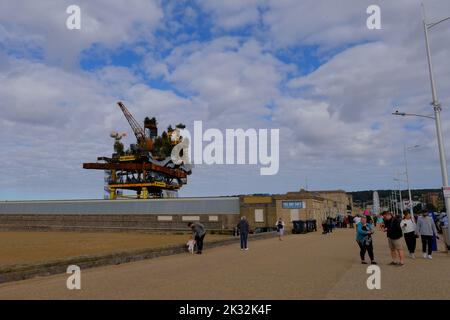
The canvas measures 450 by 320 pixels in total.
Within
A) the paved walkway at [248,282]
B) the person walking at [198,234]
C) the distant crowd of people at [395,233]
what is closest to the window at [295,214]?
the person walking at [198,234]

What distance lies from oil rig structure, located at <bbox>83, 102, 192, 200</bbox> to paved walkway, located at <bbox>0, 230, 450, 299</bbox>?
263 ft

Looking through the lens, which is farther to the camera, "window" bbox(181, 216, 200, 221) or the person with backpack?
"window" bbox(181, 216, 200, 221)

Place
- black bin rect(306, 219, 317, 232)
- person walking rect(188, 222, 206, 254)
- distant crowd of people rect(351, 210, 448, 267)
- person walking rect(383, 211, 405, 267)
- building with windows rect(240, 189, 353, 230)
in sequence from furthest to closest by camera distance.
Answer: building with windows rect(240, 189, 353, 230)
black bin rect(306, 219, 317, 232)
person walking rect(188, 222, 206, 254)
distant crowd of people rect(351, 210, 448, 267)
person walking rect(383, 211, 405, 267)

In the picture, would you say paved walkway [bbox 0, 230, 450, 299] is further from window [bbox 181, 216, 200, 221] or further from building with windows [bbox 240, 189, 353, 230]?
window [bbox 181, 216, 200, 221]

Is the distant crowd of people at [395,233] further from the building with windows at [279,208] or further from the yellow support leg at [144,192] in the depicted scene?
the yellow support leg at [144,192]

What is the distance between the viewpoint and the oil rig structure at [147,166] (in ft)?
303

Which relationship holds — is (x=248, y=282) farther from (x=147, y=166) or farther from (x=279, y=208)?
(x=147, y=166)

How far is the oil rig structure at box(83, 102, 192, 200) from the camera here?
92.5 metres

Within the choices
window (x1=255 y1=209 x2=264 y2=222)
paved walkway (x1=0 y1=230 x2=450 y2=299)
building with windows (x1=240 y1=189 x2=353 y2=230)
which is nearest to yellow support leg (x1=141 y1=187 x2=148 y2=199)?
building with windows (x1=240 y1=189 x2=353 y2=230)

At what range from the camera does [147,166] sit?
91000mm

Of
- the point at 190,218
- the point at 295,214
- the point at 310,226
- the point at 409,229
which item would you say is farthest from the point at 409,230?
the point at 190,218

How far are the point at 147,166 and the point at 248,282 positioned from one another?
83392 mm
